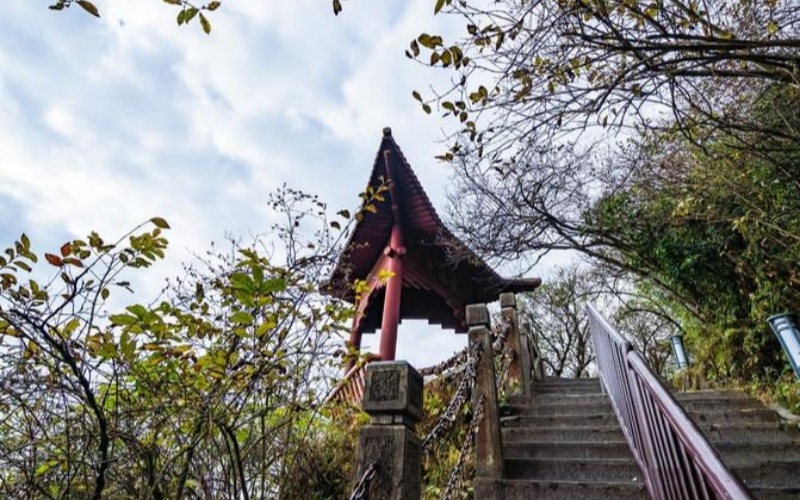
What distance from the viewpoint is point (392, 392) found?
5.43 feet

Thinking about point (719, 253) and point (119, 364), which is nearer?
point (119, 364)

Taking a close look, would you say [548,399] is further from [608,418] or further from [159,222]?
[159,222]

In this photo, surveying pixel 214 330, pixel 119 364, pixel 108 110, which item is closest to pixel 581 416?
pixel 214 330

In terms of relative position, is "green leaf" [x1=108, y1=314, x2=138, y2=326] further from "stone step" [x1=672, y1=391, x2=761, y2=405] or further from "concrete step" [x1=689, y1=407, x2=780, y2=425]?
"stone step" [x1=672, y1=391, x2=761, y2=405]

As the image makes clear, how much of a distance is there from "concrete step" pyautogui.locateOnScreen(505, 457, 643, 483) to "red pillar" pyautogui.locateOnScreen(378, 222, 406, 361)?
291 cm

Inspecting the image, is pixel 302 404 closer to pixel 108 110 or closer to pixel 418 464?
pixel 418 464

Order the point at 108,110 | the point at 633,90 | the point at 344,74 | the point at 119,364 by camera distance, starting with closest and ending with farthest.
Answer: the point at 119,364 < the point at 633,90 < the point at 108,110 < the point at 344,74

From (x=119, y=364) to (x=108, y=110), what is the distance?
2.32m

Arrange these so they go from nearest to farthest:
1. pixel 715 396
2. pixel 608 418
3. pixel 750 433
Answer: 1. pixel 750 433
2. pixel 608 418
3. pixel 715 396

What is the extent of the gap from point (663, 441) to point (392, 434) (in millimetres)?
1038

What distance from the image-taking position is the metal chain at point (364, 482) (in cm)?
141

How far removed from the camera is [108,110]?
318 cm

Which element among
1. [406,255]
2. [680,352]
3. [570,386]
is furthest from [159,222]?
[680,352]

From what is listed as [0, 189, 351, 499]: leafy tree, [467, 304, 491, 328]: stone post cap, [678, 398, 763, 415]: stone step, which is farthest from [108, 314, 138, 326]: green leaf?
[678, 398, 763, 415]: stone step
